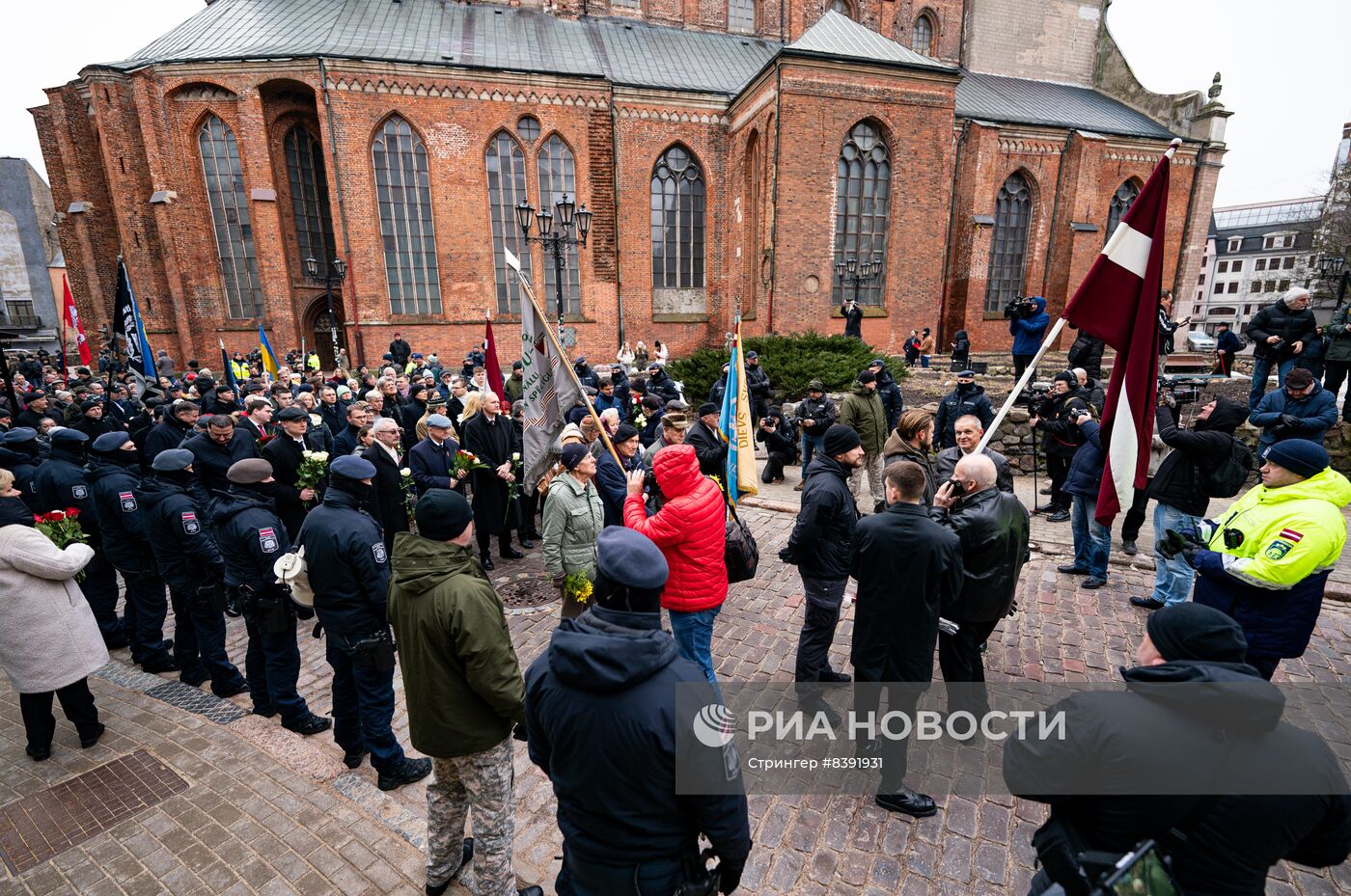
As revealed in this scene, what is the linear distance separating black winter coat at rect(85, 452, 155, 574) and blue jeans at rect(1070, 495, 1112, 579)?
8586 mm

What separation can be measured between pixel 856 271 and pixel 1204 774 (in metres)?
19.4

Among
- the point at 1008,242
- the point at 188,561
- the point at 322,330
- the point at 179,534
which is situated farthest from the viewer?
the point at 1008,242

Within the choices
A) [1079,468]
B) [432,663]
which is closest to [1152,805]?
[432,663]

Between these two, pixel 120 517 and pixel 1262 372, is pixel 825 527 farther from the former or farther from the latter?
pixel 1262 372

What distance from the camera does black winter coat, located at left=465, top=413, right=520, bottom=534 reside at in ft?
22.1

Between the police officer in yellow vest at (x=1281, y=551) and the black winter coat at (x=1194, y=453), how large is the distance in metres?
1.60

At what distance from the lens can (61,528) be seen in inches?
179

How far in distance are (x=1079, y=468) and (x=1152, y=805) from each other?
524cm

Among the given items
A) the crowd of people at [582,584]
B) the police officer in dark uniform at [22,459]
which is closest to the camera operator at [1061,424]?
the crowd of people at [582,584]

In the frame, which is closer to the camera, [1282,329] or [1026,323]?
[1282,329]

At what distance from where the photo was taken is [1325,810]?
1.56 metres

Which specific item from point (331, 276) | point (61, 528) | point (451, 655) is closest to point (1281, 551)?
point (451, 655)

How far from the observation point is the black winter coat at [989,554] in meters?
3.41

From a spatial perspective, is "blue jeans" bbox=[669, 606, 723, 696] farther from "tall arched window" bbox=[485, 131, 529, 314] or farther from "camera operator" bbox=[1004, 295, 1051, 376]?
"tall arched window" bbox=[485, 131, 529, 314]
